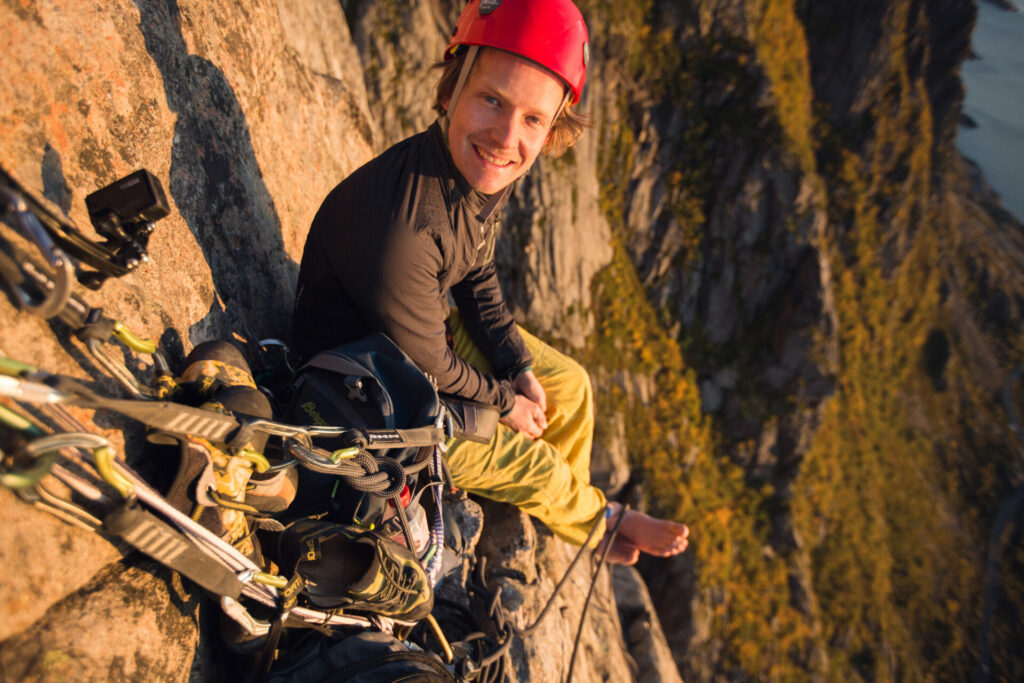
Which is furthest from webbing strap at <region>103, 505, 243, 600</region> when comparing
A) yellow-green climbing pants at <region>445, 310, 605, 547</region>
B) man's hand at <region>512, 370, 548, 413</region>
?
man's hand at <region>512, 370, 548, 413</region>

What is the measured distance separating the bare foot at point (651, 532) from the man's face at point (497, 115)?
127 inches

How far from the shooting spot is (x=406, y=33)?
25.0 feet

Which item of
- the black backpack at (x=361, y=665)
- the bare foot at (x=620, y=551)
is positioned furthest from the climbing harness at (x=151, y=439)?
the bare foot at (x=620, y=551)

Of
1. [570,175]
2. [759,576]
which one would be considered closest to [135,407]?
[570,175]

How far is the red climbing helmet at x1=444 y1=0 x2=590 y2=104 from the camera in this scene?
2.85m

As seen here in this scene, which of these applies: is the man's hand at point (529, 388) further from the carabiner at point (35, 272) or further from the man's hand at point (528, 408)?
the carabiner at point (35, 272)

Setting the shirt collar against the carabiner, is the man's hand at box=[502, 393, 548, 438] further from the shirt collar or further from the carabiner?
the carabiner

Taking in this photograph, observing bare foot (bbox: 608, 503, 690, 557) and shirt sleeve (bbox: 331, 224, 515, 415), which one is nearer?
shirt sleeve (bbox: 331, 224, 515, 415)

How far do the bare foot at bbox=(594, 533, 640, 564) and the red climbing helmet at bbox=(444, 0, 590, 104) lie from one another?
387cm

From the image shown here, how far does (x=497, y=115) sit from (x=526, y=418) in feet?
7.19

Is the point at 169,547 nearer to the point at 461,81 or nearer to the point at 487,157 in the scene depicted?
the point at 487,157

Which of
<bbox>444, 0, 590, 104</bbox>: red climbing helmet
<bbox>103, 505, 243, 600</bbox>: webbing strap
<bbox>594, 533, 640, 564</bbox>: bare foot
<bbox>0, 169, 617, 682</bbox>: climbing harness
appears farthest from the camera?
<bbox>594, 533, 640, 564</bbox>: bare foot

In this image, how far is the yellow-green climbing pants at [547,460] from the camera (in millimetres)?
3701

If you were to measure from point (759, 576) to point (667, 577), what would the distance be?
439 cm
